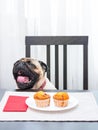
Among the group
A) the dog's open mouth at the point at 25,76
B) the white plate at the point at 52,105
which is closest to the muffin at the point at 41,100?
the white plate at the point at 52,105

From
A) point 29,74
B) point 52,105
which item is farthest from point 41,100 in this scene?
point 29,74

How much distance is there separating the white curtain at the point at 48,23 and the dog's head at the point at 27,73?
89 cm

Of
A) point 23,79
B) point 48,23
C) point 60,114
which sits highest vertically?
point 48,23

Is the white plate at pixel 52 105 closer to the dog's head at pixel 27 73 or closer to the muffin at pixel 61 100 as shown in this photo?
the muffin at pixel 61 100

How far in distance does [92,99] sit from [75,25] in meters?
1.06

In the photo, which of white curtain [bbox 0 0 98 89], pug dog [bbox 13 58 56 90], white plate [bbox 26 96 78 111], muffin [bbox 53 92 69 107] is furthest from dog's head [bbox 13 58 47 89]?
white curtain [bbox 0 0 98 89]

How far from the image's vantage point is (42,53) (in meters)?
2.29

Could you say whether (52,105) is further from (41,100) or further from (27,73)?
(27,73)

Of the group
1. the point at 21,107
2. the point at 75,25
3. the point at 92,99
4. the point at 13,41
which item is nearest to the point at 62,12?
the point at 75,25

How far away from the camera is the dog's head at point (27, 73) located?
4.48ft

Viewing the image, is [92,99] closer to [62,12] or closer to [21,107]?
[21,107]

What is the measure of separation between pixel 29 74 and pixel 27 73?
0.04ft

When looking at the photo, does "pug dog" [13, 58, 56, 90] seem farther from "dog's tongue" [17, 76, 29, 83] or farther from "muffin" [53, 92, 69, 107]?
"muffin" [53, 92, 69, 107]

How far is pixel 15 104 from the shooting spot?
1220mm
